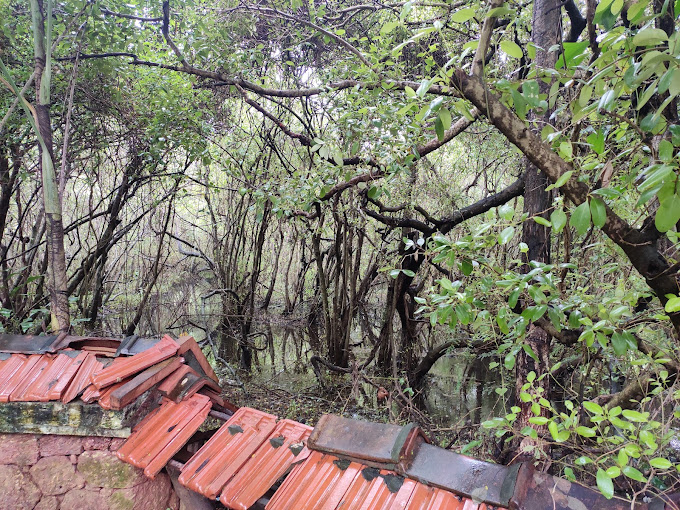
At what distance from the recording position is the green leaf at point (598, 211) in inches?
39.4

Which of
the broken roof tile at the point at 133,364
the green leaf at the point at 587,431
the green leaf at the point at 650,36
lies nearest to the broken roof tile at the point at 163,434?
the broken roof tile at the point at 133,364

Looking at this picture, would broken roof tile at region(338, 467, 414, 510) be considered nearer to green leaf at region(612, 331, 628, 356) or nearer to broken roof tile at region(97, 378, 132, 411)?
green leaf at region(612, 331, 628, 356)

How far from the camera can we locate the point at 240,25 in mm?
4406

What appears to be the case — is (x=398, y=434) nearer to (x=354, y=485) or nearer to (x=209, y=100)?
(x=354, y=485)

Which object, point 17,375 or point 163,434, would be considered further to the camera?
point 17,375

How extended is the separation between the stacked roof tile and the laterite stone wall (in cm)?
19

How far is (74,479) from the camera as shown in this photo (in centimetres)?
189

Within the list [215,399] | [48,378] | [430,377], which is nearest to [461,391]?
[430,377]

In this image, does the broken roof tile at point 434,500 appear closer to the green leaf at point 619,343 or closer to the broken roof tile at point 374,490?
the broken roof tile at point 374,490

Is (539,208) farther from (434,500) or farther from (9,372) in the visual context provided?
(9,372)

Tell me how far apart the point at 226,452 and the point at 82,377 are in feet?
2.92

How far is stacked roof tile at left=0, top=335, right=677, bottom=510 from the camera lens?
54.1 inches

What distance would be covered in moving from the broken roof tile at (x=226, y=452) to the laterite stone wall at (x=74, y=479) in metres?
0.38

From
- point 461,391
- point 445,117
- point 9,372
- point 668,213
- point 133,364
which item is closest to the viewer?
point 668,213
